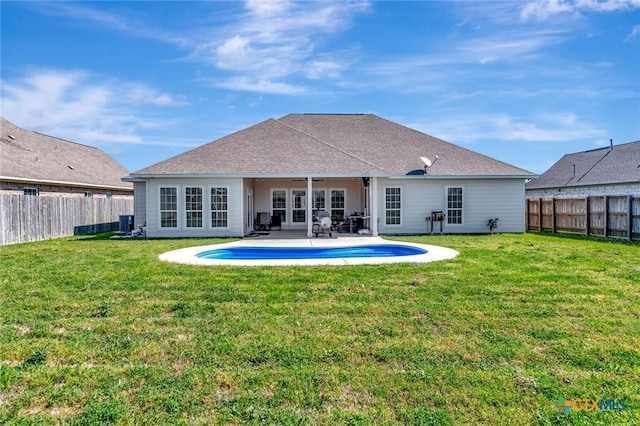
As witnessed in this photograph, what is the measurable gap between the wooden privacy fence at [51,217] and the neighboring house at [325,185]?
3.30 meters

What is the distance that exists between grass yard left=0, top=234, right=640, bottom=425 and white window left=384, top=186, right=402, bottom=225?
9.96m

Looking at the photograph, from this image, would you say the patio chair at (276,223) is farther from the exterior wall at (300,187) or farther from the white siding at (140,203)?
the white siding at (140,203)

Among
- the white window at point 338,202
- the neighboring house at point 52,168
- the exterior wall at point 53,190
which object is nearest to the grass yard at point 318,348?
the exterior wall at point 53,190

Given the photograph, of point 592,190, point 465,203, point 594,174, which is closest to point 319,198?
point 465,203

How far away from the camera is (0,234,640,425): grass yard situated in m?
3.21

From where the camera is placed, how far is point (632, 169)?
62.5ft

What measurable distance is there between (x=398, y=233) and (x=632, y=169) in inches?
468

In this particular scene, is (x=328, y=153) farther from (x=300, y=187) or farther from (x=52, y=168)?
(x=52, y=168)

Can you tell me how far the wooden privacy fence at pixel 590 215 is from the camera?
51.8ft

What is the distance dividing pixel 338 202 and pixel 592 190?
13.4m

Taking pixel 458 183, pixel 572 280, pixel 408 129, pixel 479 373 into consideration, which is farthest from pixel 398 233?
pixel 479 373

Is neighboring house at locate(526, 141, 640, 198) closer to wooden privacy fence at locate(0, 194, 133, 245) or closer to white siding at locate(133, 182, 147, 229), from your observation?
white siding at locate(133, 182, 147, 229)

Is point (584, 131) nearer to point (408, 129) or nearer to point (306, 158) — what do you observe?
point (408, 129)

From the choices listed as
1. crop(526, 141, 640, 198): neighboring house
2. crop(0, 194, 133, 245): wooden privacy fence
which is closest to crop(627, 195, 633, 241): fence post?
crop(526, 141, 640, 198): neighboring house
